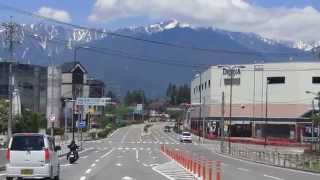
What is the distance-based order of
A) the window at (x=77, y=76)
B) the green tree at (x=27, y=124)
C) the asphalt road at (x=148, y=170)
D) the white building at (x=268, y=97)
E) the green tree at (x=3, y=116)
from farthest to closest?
1. the window at (x=77, y=76)
2. the white building at (x=268, y=97)
3. the green tree at (x=27, y=124)
4. the green tree at (x=3, y=116)
5. the asphalt road at (x=148, y=170)

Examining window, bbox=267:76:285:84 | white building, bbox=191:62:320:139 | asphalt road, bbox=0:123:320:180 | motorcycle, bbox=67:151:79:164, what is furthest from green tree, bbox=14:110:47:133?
window, bbox=267:76:285:84

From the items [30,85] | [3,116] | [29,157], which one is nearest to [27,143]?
[29,157]

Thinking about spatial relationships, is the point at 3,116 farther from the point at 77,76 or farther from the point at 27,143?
the point at 77,76

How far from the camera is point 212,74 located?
156 m

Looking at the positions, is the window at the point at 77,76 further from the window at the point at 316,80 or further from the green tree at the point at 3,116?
the green tree at the point at 3,116

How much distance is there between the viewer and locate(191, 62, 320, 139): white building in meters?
142

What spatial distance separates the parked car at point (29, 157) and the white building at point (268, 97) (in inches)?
4385

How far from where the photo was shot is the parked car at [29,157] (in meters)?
26.9

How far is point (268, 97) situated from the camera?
146m

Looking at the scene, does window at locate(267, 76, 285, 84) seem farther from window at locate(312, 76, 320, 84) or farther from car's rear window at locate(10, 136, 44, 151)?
car's rear window at locate(10, 136, 44, 151)

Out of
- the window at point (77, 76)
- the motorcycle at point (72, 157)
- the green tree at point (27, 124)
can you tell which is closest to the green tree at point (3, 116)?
the green tree at point (27, 124)

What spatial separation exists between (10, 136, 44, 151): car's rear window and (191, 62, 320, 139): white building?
366 ft

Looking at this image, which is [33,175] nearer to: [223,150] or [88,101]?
[223,150]

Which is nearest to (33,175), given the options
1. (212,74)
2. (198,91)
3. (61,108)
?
(212,74)
